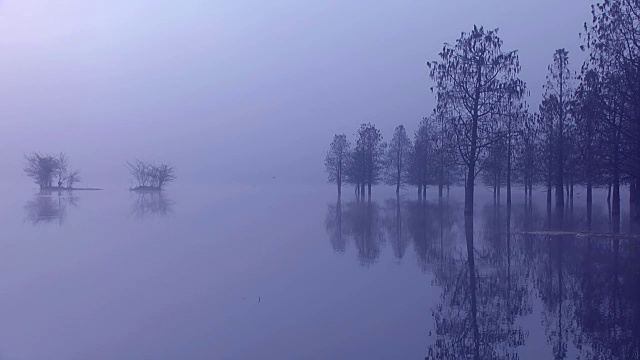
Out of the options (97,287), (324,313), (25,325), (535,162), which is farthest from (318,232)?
(535,162)

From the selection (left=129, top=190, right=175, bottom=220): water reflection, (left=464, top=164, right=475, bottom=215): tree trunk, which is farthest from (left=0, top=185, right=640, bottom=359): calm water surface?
(left=129, top=190, right=175, bottom=220): water reflection

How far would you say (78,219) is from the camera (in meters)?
29.1

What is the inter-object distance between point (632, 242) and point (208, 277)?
37.6 ft

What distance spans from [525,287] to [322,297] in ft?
12.1

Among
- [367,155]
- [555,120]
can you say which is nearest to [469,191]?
[555,120]

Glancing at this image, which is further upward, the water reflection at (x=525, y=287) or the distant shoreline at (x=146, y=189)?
the distant shoreline at (x=146, y=189)

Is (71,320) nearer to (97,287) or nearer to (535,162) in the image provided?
(97,287)

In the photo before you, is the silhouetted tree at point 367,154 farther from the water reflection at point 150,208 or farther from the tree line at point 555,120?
the water reflection at point 150,208

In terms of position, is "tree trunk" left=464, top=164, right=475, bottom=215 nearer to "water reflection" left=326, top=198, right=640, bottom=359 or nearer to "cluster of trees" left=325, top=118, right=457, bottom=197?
"water reflection" left=326, top=198, right=640, bottom=359

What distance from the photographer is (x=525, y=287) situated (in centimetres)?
1113

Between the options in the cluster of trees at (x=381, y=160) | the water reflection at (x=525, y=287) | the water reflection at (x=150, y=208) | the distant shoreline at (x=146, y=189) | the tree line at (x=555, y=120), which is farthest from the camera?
the distant shoreline at (x=146, y=189)

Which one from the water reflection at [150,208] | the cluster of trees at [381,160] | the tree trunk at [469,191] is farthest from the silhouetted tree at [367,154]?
the tree trunk at [469,191]

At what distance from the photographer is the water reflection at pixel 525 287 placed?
7555 millimetres

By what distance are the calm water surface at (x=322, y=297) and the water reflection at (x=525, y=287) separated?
40mm
